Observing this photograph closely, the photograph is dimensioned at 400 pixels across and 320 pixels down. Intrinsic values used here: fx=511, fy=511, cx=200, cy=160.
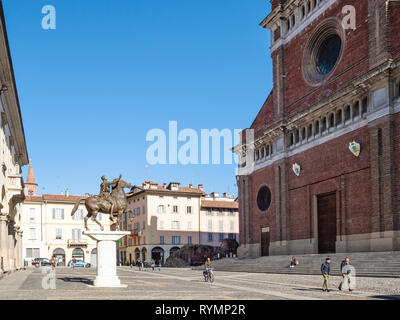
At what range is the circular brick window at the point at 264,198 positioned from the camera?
153 ft

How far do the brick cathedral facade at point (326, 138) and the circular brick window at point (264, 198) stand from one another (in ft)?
0.31

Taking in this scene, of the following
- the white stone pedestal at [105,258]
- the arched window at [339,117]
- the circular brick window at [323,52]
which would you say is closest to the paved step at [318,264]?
the arched window at [339,117]

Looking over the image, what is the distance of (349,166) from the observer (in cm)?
3506

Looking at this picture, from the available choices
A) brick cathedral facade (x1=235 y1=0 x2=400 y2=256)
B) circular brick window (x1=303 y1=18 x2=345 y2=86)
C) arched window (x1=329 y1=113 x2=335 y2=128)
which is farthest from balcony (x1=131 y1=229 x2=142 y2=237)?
arched window (x1=329 y1=113 x2=335 y2=128)

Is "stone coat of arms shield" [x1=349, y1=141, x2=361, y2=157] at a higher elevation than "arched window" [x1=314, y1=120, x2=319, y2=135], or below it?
below

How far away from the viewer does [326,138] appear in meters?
37.9

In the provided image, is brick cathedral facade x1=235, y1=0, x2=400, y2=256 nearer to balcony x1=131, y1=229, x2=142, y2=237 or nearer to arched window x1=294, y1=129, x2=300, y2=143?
arched window x1=294, y1=129, x2=300, y2=143

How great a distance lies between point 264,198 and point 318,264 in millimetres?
14509

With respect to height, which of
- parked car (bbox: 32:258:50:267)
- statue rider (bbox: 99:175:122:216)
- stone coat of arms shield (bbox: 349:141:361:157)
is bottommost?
parked car (bbox: 32:258:50:267)

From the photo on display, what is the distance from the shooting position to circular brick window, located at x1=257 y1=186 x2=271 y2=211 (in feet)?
153

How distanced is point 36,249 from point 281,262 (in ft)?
180

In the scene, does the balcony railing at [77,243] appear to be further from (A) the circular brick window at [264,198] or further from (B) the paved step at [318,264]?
(A) the circular brick window at [264,198]

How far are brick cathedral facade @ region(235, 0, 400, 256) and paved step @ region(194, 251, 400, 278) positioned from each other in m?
1.58
